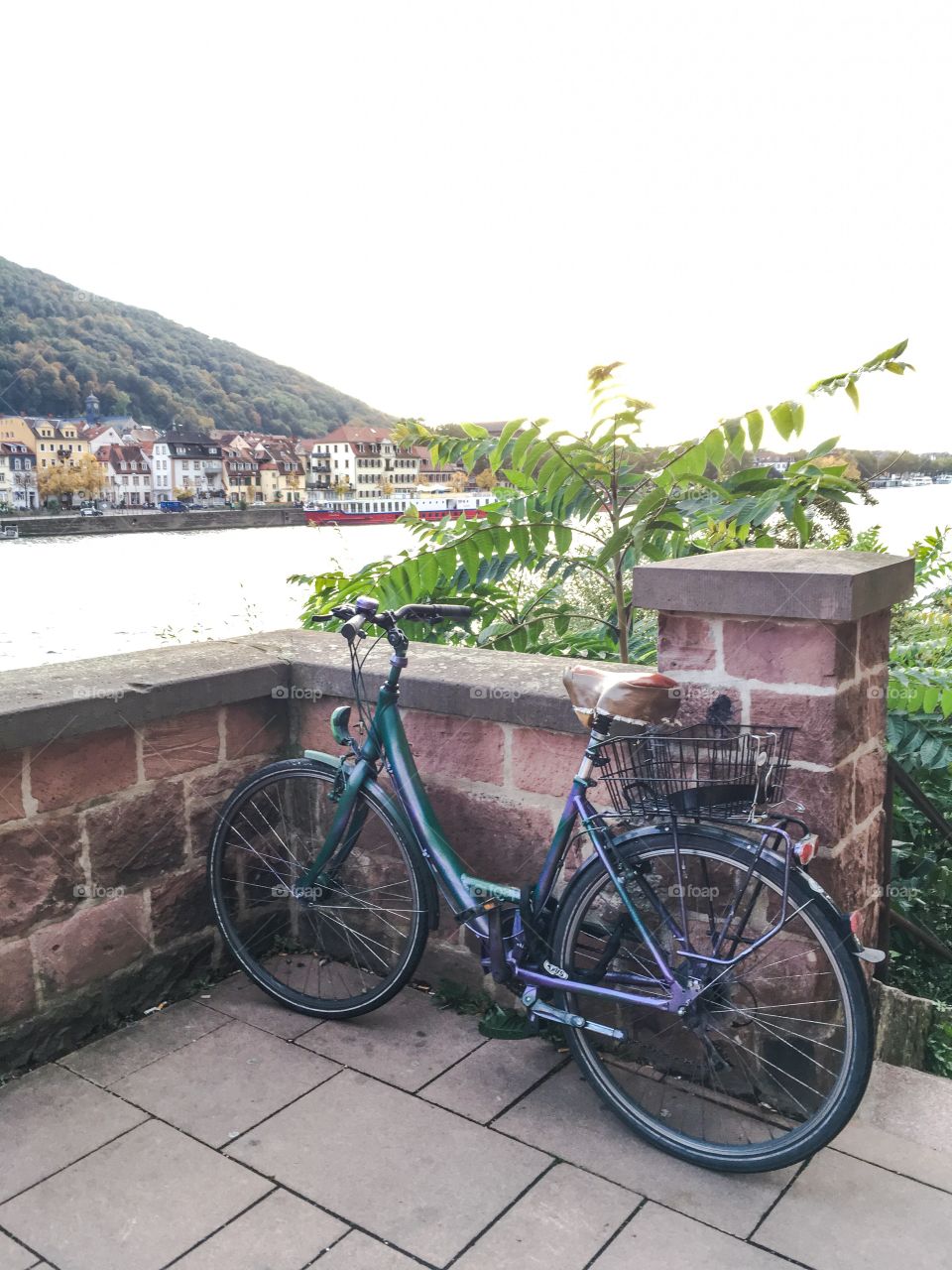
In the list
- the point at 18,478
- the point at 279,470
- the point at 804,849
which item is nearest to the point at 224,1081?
the point at 804,849

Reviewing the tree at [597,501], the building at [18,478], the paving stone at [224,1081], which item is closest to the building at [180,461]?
the building at [18,478]

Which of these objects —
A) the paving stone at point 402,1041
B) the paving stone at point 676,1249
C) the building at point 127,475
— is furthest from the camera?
the building at point 127,475

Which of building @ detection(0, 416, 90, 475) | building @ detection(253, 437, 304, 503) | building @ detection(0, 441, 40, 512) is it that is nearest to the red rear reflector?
building @ detection(253, 437, 304, 503)

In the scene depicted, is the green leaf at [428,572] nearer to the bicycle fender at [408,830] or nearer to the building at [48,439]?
the bicycle fender at [408,830]

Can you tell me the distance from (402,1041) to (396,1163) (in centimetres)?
54

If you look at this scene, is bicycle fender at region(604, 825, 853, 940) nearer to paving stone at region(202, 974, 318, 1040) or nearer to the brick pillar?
the brick pillar

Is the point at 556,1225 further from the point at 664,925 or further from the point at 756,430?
the point at 756,430

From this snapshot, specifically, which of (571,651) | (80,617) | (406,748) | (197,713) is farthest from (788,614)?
(80,617)

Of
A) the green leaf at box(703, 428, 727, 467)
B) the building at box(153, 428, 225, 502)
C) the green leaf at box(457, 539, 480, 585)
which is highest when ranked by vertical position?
the building at box(153, 428, 225, 502)

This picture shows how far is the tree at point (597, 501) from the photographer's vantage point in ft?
11.5

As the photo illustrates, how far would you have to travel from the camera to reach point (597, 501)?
3969 millimetres

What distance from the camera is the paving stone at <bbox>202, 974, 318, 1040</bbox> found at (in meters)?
2.87

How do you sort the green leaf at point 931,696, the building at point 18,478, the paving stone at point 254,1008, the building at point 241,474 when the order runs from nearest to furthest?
the paving stone at point 254,1008 → the green leaf at point 931,696 → the building at point 241,474 → the building at point 18,478

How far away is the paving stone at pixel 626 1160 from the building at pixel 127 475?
6649cm
